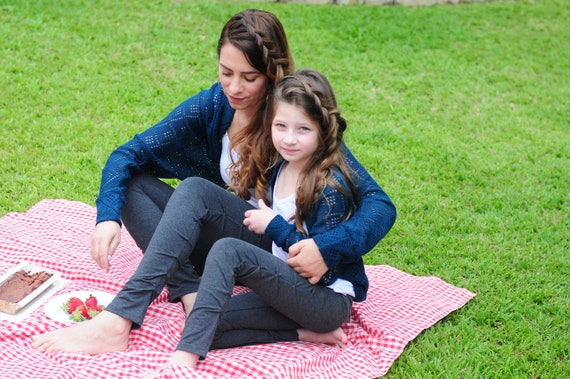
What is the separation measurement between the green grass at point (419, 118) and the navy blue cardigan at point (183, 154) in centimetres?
88

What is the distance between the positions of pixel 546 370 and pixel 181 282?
5.43 feet

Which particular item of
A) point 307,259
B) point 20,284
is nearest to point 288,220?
point 307,259

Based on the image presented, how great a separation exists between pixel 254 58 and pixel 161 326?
1228mm

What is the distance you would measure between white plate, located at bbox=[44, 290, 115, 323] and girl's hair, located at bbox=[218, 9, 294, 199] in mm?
783

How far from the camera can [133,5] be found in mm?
8078

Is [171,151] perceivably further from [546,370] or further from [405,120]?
[405,120]

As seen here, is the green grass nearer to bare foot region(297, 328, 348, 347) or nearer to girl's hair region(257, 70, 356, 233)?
bare foot region(297, 328, 348, 347)

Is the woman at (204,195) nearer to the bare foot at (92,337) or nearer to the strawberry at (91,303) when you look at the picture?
the bare foot at (92,337)

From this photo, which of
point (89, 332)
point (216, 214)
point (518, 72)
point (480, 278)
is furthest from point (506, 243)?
point (518, 72)

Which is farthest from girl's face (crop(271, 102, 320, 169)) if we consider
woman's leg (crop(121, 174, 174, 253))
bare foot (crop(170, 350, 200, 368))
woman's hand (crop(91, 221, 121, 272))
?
bare foot (crop(170, 350, 200, 368))

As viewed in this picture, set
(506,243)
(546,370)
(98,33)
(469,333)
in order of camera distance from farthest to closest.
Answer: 1. (98,33)
2. (506,243)
3. (469,333)
4. (546,370)

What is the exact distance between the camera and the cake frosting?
330 cm

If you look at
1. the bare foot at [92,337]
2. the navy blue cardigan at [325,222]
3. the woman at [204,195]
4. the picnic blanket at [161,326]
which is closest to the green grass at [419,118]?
the picnic blanket at [161,326]

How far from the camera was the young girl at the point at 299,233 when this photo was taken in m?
3.03
